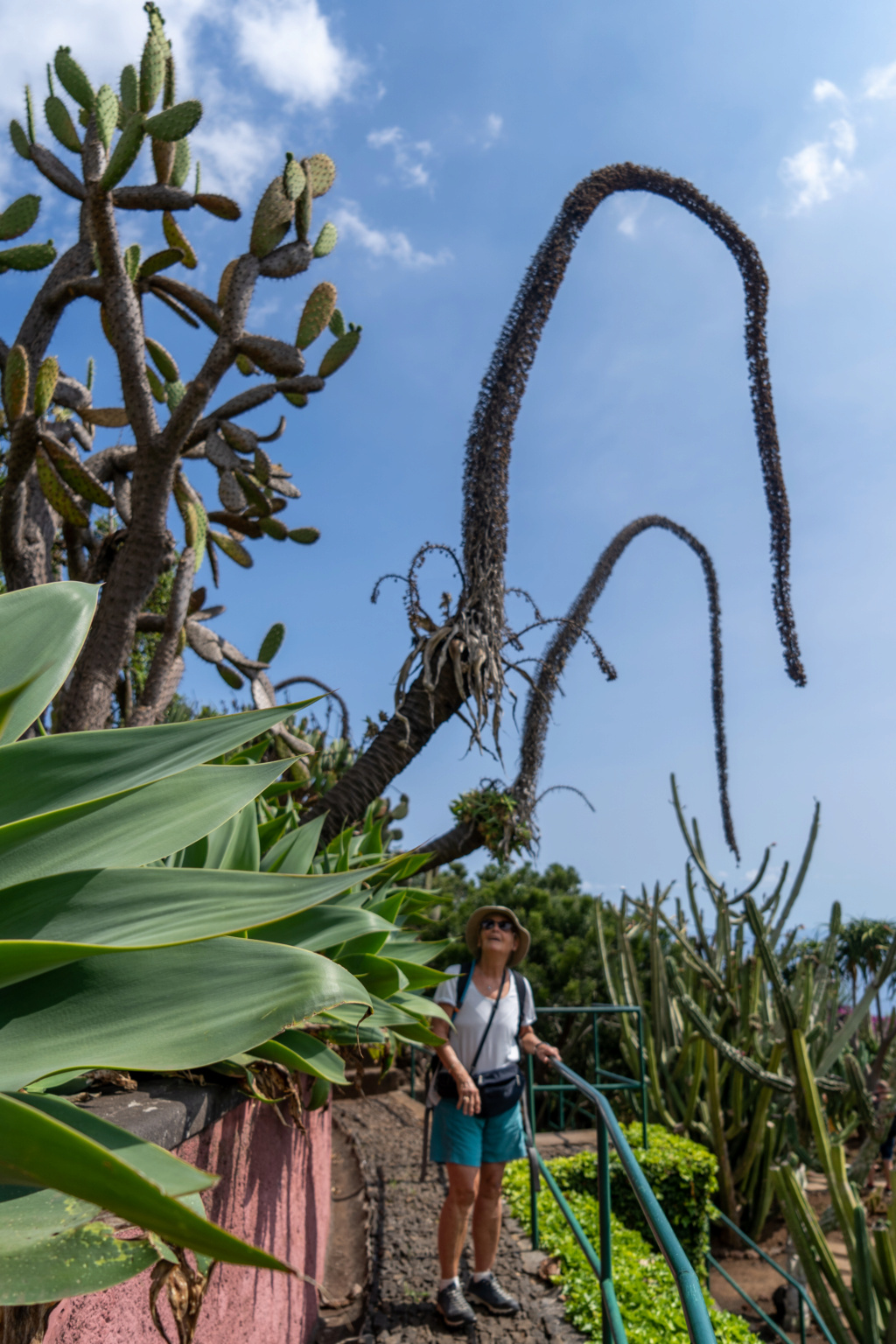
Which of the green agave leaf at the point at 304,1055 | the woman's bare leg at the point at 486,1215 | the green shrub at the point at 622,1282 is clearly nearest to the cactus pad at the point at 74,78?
the green agave leaf at the point at 304,1055

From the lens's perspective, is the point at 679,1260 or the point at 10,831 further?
the point at 679,1260

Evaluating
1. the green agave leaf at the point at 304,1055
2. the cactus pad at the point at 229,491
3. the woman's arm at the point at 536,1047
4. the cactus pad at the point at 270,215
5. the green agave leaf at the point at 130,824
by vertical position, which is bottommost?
the woman's arm at the point at 536,1047

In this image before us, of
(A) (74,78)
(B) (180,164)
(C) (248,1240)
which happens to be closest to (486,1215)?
(C) (248,1240)

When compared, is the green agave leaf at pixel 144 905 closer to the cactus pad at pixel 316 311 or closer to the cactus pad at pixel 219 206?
the cactus pad at pixel 316 311

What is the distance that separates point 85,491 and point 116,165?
1936 millimetres

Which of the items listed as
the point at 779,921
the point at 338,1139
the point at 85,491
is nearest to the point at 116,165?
the point at 85,491

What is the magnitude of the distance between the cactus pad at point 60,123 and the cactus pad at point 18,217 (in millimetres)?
506

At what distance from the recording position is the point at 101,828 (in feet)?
3.46

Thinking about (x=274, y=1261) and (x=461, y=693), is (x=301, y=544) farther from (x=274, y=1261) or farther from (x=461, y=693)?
(x=274, y=1261)

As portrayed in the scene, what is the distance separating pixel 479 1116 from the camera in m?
3.65

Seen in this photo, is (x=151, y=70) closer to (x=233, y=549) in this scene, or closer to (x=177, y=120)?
(x=177, y=120)

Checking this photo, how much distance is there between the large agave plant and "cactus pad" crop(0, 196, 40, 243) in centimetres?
614

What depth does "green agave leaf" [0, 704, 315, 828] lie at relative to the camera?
3.45 ft

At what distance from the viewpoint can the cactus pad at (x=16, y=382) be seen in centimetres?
476
